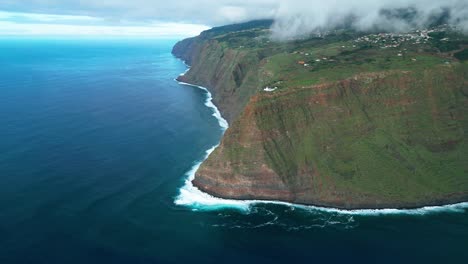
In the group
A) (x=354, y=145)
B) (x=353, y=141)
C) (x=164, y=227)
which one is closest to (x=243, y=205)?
(x=164, y=227)

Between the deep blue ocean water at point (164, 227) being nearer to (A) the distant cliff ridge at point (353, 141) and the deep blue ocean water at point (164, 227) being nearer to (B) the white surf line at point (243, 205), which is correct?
(B) the white surf line at point (243, 205)

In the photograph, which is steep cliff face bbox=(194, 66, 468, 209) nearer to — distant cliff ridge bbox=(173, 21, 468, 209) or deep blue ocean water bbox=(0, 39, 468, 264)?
distant cliff ridge bbox=(173, 21, 468, 209)

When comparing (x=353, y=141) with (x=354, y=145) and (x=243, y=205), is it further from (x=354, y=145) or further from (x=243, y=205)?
(x=243, y=205)

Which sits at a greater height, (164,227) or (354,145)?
(354,145)

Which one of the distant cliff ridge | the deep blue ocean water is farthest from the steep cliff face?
the deep blue ocean water

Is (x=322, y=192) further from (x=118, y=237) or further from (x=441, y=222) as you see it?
(x=118, y=237)
